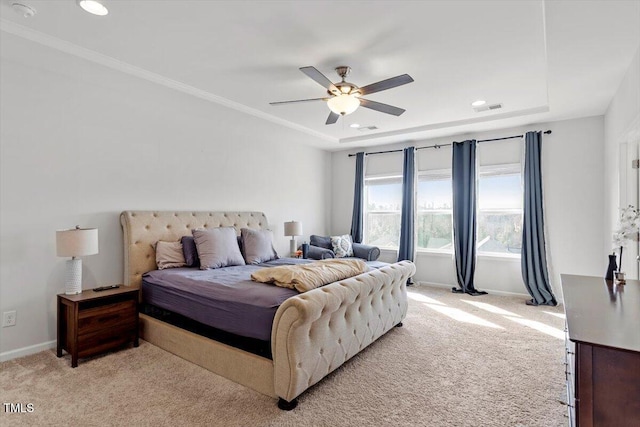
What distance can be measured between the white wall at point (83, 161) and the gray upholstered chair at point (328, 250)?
5.00ft

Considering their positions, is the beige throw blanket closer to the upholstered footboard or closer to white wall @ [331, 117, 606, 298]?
the upholstered footboard

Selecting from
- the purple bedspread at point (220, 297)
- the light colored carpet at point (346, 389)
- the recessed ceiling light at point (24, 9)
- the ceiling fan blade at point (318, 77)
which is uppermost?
the recessed ceiling light at point (24, 9)

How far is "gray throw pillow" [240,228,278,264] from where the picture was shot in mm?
4156

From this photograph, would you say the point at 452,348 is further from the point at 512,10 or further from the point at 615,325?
→ the point at 512,10

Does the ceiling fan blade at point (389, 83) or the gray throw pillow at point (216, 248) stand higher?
the ceiling fan blade at point (389, 83)

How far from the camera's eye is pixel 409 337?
3420 mm

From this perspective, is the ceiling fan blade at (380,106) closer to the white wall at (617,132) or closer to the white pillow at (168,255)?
the white wall at (617,132)

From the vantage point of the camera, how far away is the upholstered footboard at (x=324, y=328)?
2129 millimetres

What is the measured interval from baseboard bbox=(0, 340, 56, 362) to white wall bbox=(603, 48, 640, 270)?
534cm

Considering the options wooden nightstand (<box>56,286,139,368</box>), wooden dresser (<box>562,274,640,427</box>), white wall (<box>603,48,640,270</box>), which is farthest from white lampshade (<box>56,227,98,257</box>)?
white wall (<box>603,48,640,270</box>)

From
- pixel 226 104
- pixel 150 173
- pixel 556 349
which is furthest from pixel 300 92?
pixel 556 349

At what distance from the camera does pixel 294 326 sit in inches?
83.3

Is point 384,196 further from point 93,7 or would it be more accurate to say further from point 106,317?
point 93,7

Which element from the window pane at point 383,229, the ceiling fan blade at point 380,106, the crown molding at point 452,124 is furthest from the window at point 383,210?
the ceiling fan blade at point 380,106
